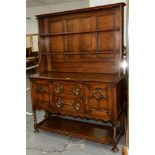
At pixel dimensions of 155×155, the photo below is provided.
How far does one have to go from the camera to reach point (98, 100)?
250cm

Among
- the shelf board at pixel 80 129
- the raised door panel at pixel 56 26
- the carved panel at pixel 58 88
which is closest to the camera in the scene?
the shelf board at pixel 80 129

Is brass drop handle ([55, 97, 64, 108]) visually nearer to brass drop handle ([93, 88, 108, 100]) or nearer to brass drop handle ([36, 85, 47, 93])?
brass drop handle ([36, 85, 47, 93])

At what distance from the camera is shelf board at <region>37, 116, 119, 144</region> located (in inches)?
103

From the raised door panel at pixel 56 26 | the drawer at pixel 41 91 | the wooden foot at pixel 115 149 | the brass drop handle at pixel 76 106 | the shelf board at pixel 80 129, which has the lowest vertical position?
the wooden foot at pixel 115 149

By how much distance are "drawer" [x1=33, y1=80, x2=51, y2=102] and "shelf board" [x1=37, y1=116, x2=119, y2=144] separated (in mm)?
450

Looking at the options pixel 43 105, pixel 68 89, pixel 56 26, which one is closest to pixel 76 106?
pixel 68 89

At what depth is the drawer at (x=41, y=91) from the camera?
292 cm

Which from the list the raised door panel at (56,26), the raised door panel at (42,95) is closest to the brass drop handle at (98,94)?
the raised door panel at (42,95)

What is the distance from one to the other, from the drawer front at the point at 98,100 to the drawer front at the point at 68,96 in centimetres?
12

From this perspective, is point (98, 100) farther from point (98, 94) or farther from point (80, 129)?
point (80, 129)

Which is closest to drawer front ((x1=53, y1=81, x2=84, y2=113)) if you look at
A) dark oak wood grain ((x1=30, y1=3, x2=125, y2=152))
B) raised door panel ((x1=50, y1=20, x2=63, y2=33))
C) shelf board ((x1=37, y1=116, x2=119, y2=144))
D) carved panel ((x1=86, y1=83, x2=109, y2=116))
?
dark oak wood grain ((x1=30, y1=3, x2=125, y2=152))

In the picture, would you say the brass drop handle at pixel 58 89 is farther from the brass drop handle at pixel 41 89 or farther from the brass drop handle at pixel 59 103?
the brass drop handle at pixel 41 89
